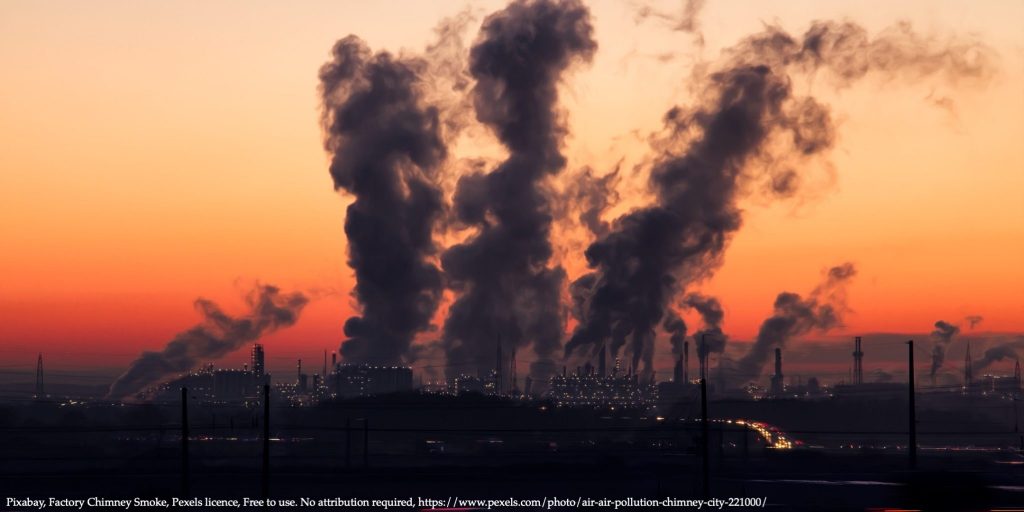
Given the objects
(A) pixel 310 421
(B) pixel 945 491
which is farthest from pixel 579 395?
(B) pixel 945 491

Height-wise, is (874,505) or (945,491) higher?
(945,491)

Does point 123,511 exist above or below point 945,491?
below

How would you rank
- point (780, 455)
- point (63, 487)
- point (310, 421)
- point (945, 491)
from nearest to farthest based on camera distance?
point (945, 491) < point (63, 487) < point (780, 455) < point (310, 421)

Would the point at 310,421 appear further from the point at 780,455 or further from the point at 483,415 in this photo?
the point at 780,455

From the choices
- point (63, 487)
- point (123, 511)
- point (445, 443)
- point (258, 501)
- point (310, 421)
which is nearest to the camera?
point (123, 511)

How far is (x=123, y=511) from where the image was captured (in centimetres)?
4934

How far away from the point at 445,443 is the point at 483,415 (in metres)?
38.8

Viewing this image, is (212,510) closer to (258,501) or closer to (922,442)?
(258,501)

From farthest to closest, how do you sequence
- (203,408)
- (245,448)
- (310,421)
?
1. (203,408)
2. (310,421)
3. (245,448)

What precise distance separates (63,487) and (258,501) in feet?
47.8

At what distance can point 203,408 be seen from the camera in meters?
194

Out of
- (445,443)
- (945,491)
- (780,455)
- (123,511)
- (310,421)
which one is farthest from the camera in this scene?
(310,421)

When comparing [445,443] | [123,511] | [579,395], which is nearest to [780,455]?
[445,443]

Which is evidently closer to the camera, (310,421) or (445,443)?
(445,443)
